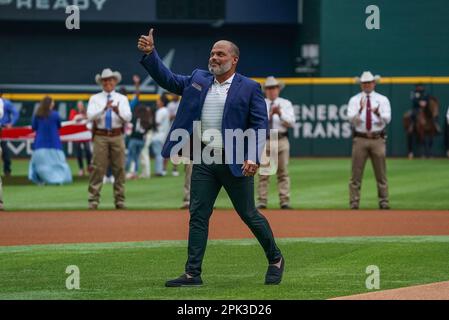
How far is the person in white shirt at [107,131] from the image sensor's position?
795 inches

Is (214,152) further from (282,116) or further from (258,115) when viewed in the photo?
(282,116)

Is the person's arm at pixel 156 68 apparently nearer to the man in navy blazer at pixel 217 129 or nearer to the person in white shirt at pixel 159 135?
the man in navy blazer at pixel 217 129

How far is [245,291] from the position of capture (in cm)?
1062

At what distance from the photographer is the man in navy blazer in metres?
10.9

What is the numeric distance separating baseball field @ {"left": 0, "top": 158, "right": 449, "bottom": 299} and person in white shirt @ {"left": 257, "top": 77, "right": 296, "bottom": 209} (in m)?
0.30

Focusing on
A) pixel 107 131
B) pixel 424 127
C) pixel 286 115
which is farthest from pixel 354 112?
pixel 424 127

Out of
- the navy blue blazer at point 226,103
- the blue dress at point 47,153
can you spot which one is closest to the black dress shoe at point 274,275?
the navy blue blazer at point 226,103

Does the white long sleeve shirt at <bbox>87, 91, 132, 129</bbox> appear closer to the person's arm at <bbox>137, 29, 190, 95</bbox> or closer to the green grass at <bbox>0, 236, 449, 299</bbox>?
the green grass at <bbox>0, 236, 449, 299</bbox>

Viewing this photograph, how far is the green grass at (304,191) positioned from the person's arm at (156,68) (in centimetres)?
1022

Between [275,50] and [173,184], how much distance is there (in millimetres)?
16640

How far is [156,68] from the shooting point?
10914 millimetres

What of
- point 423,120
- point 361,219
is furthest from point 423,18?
point 361,219

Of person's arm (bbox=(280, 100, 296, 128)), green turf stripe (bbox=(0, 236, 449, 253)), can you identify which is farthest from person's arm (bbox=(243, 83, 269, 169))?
person's arm (bbox=(280, 100, 296, 128))
